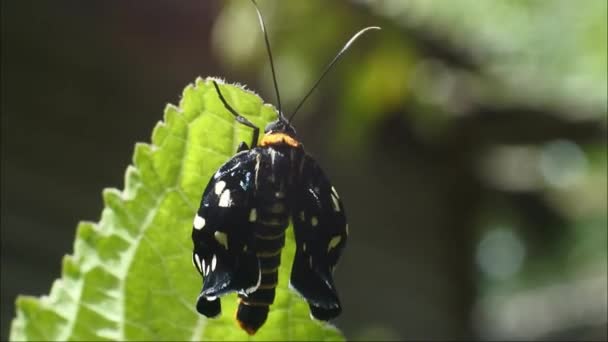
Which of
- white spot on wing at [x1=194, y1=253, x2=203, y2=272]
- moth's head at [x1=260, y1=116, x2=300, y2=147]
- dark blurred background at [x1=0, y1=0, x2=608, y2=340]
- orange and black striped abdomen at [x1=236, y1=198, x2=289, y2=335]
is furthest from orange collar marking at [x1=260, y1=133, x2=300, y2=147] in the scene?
dark blurred background at [x1=0, y1=0, x2=608, y2=340]

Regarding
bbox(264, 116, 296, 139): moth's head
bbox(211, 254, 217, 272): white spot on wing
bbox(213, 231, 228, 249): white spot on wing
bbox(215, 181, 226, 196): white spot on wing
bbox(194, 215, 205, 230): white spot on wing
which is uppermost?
bbox(264, 116, 296, 139): moth's head

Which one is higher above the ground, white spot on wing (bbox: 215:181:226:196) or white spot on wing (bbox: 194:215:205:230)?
white spot on wing (bbox: 215:181:226:196)

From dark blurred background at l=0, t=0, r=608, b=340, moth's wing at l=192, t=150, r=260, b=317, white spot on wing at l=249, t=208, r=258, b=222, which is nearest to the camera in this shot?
moth's wing at l=192, t=150, r=260, b=317

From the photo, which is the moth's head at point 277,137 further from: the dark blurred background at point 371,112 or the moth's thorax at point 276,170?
the dark blurred background at point 371,112

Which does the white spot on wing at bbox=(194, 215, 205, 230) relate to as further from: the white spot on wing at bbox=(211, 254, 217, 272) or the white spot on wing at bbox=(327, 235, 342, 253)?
the white spot on wing at bbox=(327, 235, 342, 253)

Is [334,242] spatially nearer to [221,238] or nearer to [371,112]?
[221,238]

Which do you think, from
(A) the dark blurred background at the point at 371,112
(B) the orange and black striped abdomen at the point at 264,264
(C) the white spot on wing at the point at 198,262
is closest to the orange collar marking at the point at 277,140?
(B) the orange and black striped abdomen at the point at 264,264

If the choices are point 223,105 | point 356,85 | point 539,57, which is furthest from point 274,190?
point 539,57

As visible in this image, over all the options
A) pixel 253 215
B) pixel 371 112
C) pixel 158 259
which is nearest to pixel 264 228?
pixel 253 215
